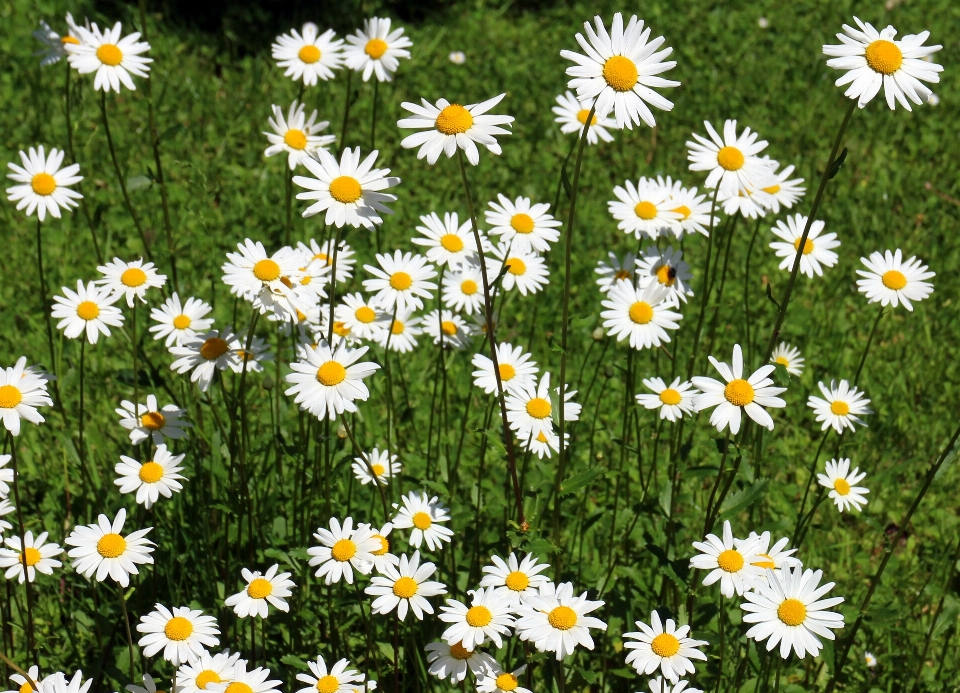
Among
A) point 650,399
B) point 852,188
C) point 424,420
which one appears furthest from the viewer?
point 852,188

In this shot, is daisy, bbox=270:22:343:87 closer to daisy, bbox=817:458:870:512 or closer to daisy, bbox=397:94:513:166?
daisy, bbox=397:94:513:166

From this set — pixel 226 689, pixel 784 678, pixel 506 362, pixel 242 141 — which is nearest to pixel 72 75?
pixel 242 141

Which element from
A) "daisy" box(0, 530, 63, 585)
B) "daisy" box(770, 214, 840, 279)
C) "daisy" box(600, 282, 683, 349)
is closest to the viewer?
"daisy" box(0, 530, 63, 585)

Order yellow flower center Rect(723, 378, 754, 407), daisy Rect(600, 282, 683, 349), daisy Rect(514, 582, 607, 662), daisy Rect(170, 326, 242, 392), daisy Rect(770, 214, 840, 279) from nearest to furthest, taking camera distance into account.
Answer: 1. daisy Rect(514, 582, 607, 662)
2. yellow flower center Rect(723, 378, 754, 407)
3. daisy Rect(170, 326, 242, 392)
4. daisy Rect(600, 282, 683, 349)
5. daisy Rect(770, 214, 840, 279)

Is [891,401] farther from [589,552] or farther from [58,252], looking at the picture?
[58,252]

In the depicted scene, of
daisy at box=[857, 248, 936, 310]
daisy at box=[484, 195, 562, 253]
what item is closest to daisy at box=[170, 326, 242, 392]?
daisy at box=[484, 195, 562, 253]

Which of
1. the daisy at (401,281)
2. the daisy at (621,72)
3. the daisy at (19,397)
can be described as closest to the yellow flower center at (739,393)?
the daisy at (621,72)

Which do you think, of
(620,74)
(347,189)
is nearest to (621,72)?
(620,74)

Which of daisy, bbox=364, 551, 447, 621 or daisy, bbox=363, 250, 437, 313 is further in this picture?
daisy, bbox=363, 250, 437, 313
